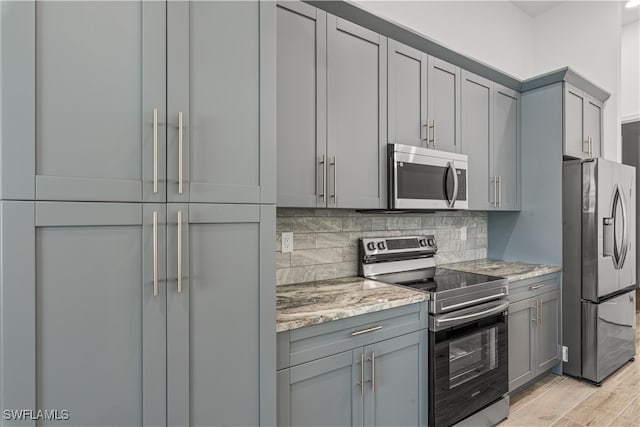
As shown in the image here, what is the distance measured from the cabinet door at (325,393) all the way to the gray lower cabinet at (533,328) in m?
1.44

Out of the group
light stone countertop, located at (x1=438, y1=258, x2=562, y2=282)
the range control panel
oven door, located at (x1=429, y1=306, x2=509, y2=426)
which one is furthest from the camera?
light stone countertop, located at (x1=438, y1=258, x2=562, y2=282)

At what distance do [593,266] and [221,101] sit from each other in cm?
302

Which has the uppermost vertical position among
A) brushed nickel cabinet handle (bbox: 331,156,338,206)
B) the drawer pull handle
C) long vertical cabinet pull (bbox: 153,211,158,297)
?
brushed nickel cabinet handle (bbox: 331,156,338,206)

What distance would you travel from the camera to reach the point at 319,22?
1.90m

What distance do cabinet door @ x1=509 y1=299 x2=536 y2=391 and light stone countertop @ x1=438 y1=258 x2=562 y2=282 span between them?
0.20 m

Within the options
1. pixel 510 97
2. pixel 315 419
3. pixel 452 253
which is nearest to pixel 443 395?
pixel 315 419

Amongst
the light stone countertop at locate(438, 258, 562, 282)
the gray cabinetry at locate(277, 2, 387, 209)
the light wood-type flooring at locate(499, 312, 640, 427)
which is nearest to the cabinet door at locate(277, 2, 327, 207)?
the gray cabinetry at locate(277, 2, 387, 209)

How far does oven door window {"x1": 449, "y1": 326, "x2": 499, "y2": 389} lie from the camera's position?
6.54 feet

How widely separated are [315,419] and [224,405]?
479 millimetres

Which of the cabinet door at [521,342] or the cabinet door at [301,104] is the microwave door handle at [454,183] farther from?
the cabinet door at [301,104]

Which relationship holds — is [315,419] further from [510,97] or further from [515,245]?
[510,97]

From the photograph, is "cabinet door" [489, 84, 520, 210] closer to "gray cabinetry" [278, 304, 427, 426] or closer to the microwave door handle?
the microwave door handle

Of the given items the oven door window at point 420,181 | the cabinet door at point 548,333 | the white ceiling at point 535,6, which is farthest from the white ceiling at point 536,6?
the cabinet door at point 548,333

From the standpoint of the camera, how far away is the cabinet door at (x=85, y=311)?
94 cm
